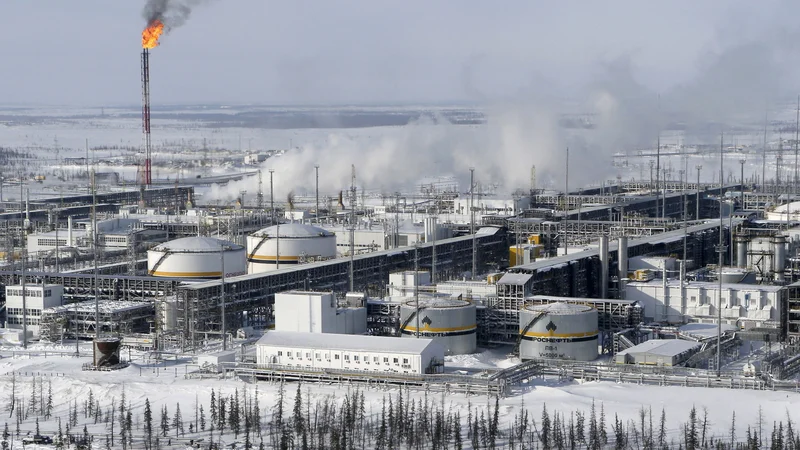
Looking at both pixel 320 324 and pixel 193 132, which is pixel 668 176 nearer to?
pixel 320 324

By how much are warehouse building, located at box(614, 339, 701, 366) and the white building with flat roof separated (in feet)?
47.1

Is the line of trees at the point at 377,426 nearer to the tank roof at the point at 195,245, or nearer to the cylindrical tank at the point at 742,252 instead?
the tank roof at the point at 195,245

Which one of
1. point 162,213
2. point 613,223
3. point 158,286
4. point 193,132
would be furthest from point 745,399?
point 193,132

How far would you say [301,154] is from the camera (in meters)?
76.9

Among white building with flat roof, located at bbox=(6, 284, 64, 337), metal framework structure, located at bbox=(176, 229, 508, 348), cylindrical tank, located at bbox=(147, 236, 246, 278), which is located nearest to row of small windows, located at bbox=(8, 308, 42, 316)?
white building with flat roof, located at bbox=(6, 284, 64, 337)

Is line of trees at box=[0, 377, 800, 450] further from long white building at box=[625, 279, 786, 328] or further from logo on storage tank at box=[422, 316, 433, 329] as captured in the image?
long white building at box=[625, 279, 786, 328]

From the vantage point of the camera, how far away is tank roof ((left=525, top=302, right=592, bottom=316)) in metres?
33.3

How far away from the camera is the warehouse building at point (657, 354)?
31375 millimetres

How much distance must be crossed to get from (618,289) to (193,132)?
5914 inches

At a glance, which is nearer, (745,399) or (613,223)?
(745,399)

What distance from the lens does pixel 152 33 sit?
69625 millimetres

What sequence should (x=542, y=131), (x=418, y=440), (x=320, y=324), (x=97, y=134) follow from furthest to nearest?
1. (x=97, y=134)
2. (x=542, y=131)
3. (x=320, y=324)
4. (x=418, y=440)

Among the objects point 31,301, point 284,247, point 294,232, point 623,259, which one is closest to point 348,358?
point 31,301

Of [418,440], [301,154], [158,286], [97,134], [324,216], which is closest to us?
[418,440]
